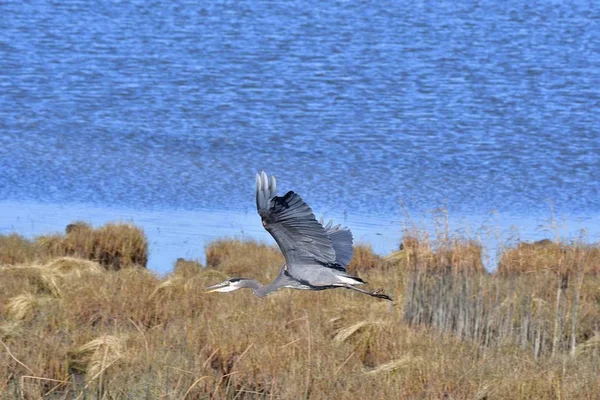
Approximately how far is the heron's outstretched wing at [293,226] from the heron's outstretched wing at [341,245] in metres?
0.35

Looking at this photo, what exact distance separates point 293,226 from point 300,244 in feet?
0.91

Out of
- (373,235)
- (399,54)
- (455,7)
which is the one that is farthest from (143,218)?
(455,7)

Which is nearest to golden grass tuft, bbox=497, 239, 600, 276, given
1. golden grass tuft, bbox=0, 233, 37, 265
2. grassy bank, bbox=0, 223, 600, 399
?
grassy bank, bbox=0, 223, 600, 399

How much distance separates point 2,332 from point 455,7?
24.1m

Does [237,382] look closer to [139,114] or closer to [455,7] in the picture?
[139,114]

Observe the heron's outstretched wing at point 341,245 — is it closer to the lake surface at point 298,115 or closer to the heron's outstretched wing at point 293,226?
the heron's outstretched wing at point 293,226

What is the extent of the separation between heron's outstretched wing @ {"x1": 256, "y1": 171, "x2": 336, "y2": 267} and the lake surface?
5.06m

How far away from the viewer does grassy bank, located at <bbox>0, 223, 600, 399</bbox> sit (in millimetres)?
6484

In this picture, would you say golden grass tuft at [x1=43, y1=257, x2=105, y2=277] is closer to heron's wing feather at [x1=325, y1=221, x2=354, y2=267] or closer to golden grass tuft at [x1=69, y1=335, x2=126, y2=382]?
golden grass tuft at [x1=69, y1=335, x2=126, y2=382]

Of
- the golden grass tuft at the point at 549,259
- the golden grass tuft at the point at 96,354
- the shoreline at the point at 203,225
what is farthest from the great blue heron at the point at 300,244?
the shoreline at the point at 203,225

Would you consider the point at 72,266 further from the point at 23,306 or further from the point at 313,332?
the point at 313,332

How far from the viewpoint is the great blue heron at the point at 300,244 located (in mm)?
5527

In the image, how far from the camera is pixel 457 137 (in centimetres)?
1755

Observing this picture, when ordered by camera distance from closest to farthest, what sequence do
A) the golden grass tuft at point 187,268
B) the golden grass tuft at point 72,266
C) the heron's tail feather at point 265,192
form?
the heron's tail feather at point 265,192 < the golden grass tuft at point 72,266 < the golden grass tuft at point 187,268
